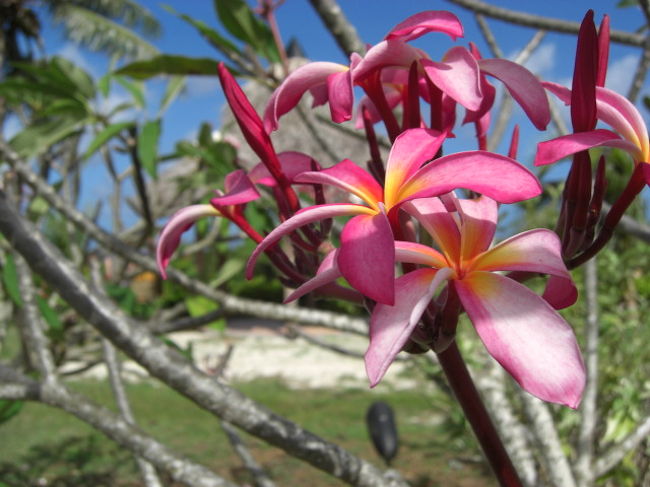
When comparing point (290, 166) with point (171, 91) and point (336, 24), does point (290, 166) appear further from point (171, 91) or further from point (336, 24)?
point (171, 91)

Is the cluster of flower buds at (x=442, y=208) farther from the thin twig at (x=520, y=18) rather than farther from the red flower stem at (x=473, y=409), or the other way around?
the thin twig at (x=520, y=18)

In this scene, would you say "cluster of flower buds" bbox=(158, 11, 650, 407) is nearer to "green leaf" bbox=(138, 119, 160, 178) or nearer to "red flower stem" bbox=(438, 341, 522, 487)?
"red flower stem" bbox=(438, 341, 522, 487)

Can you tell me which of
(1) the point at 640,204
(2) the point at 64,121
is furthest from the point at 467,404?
(1) the point at 640,204

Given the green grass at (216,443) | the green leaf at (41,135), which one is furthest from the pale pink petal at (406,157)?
the green grass at (216,443)

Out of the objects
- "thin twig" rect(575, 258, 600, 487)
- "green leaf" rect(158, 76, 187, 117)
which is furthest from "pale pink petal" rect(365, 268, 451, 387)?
"green leaf" rect(158, 76, 187, 117)

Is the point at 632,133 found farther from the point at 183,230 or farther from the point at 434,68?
the point at 183,230

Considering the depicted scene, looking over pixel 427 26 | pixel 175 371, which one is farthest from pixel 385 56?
pixel 175 371
